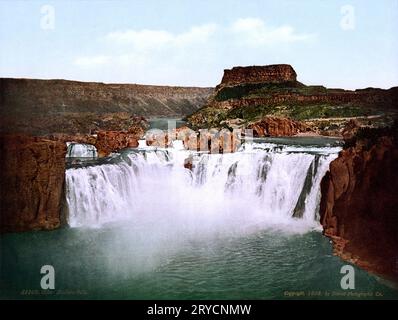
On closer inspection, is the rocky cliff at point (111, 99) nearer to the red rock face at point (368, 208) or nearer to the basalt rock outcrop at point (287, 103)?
the basalt rock outcrop at point (287, 103)

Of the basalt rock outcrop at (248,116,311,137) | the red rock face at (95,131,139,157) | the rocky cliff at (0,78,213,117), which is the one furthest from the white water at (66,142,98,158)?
the basalt rock outcrop at (248,116,311,137)

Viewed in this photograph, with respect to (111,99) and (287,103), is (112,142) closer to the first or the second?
(287,103)

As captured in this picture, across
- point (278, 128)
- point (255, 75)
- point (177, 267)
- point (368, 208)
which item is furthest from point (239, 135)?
point (255, 75)

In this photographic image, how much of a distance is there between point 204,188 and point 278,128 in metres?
7.19

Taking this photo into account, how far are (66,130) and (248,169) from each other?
33.5 feet

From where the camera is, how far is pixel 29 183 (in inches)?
524

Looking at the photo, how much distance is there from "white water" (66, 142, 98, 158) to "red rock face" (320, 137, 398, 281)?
926 cm

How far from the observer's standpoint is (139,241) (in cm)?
1287

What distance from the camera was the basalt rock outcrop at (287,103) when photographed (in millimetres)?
18578

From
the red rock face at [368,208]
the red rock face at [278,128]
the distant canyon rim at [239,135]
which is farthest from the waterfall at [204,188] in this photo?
the red rock face at [278,128]

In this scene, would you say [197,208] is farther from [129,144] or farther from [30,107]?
[30,107]

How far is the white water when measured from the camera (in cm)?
1705

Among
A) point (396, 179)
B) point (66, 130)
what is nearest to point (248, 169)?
point (396, 179)

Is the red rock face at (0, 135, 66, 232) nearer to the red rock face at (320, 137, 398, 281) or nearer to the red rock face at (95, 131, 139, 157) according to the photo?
the red rock face at (95, 131, 139, 157)
